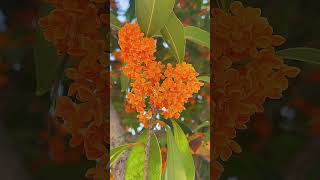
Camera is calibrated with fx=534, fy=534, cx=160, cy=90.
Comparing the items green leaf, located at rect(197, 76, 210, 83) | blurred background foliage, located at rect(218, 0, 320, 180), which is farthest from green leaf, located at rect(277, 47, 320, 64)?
green leaf, located at rect(197, 76, 210, 83)

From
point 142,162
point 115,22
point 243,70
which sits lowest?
point 142,162

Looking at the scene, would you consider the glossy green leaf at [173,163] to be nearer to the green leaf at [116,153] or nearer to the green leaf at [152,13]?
the green leaf at [116,153]

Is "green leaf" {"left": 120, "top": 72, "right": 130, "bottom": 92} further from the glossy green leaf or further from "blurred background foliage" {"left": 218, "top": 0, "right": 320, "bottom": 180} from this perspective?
"blurred background foliage" {"left": 218, "top": 0, "right": 320, "bottom": 180}

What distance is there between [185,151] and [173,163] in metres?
0.04

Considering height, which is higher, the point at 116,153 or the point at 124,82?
the point at 124,82

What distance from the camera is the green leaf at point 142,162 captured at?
1288 mm

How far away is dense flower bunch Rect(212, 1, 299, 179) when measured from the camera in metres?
1.19

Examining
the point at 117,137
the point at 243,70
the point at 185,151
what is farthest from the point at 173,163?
the point at 243,70

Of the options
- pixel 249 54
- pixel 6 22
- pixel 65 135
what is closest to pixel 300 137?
pixel 249 54

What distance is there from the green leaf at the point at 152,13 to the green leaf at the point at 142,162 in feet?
0.83

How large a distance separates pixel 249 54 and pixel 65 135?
0.44 m

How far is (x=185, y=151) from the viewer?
4.20 feet

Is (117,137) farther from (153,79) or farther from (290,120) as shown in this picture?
(290,120)

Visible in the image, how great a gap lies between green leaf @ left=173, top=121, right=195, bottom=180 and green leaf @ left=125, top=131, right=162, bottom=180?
2.0 inches
